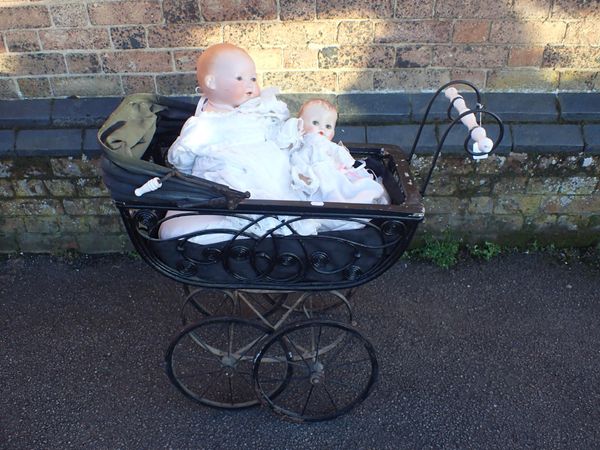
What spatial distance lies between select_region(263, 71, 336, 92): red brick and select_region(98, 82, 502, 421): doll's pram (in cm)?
77

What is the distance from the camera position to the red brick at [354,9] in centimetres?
310

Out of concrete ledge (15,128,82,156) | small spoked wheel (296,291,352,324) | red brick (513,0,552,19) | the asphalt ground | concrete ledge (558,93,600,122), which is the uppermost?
red brick (513,0,552,19)

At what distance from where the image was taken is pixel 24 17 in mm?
3145

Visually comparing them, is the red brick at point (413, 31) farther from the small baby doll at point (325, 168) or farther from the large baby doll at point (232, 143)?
the large baby doll at point (232, 143)

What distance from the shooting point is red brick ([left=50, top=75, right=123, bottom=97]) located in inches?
131

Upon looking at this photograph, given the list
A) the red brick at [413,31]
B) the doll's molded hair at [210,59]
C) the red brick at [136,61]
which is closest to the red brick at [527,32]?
the red brick at [413,31]

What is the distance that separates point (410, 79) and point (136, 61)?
5.10 feet

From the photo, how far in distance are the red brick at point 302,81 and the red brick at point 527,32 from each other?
0.93 meters

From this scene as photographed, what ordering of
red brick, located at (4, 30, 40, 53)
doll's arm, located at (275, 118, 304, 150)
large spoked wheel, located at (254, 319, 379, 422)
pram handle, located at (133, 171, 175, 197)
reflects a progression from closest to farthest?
pram handle, located at (133, 171, 175, 197) → doll's arm, located at (275, 118, 304, 150) → large spoked wheel, located at (254, 319, 379, 422) → red brick, located at (4, 30, 40, 53)

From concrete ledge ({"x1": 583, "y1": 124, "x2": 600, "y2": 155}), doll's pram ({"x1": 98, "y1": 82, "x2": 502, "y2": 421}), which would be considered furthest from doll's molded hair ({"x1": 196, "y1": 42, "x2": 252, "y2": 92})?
concrete ledge ({"x1": 583, "y1": 124, "x2": 600, "y2": 155})

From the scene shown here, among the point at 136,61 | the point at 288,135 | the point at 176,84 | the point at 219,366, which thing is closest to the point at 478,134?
the point at 288,135

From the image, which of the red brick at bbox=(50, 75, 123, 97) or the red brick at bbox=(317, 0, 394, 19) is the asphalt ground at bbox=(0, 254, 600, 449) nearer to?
the red brick at bbox=(50, 75, 123, 97)

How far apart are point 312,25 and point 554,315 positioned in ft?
6.99

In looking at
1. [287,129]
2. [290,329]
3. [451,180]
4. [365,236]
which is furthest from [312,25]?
[290,329]
